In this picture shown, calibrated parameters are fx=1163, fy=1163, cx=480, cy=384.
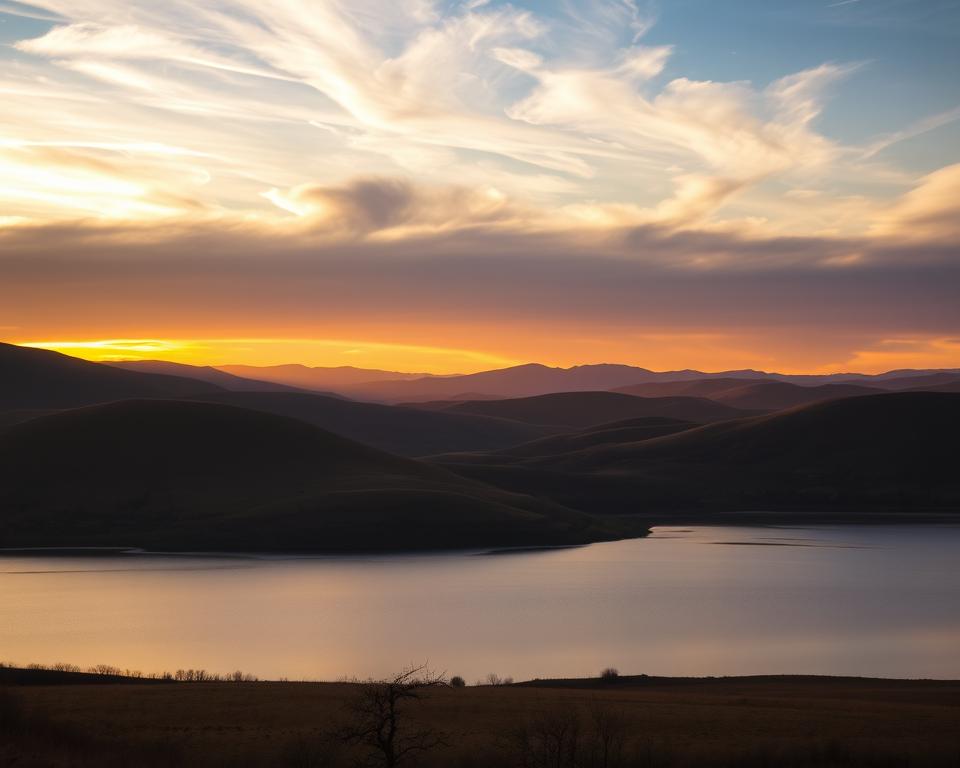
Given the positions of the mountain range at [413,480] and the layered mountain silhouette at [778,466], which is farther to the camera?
the layered mountain silhouette at [778,466]

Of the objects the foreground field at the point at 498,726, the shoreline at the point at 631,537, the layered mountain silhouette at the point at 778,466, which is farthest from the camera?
the layered mountain silhouette at the point at 778,466

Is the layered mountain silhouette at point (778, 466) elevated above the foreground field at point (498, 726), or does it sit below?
above

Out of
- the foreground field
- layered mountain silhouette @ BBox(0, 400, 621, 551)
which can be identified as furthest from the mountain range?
the foreground field

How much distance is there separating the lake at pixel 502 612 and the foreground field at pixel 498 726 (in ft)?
31.1

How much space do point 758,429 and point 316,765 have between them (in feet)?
529

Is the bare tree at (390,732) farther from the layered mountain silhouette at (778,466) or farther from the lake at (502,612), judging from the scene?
the layered mountain silhouette at (778,466)

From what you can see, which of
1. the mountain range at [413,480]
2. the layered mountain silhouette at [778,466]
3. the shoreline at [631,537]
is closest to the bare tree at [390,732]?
the shoreline at [631,537]

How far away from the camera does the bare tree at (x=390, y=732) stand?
23.3 metres

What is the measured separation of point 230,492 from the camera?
113m

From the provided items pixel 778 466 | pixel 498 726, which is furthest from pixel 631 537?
pixel 498 726

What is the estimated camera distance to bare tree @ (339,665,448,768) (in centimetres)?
2331

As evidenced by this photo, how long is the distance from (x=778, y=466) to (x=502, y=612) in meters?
111

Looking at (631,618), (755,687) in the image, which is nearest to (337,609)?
(631,618)

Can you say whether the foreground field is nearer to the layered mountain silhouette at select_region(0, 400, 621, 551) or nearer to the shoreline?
the shoreline
